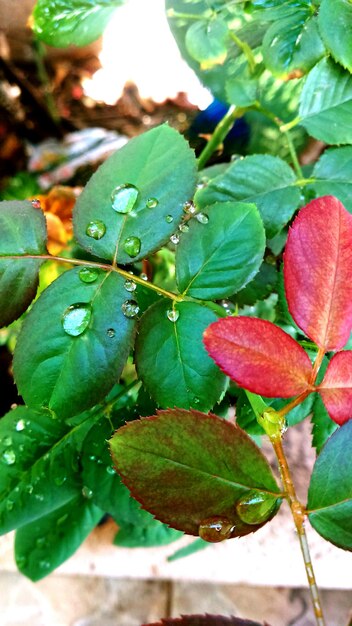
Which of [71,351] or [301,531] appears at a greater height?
[71,351]

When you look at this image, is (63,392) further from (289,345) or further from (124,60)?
(124,60)

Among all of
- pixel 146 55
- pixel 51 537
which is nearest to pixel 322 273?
pixel 51 537

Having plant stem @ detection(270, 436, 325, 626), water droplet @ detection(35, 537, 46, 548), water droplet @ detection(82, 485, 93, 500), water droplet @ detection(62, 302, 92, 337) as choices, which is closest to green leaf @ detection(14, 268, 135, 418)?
water droplet @ detection(62, 302, 92, 337)

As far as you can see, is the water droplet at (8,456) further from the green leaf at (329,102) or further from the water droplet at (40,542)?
the green leaf at (329,102)

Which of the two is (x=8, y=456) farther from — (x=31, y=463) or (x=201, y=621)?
(x=201, y=621)

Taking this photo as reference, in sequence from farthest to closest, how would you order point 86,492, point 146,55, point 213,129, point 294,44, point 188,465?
point 146,55
point 213,129
point 86,492
point 294,44
point 188,465

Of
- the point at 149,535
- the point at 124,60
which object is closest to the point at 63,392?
the point at 149,535
